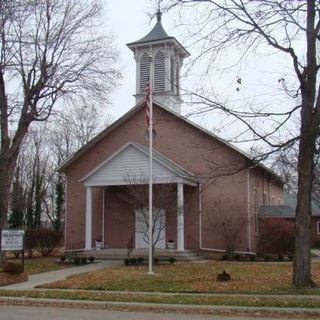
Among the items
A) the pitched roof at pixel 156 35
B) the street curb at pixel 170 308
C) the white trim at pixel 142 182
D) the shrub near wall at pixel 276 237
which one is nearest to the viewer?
the street curb at pixel 170 308

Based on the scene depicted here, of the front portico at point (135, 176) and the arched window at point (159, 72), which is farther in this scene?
→ the arched window at point (159, 72)

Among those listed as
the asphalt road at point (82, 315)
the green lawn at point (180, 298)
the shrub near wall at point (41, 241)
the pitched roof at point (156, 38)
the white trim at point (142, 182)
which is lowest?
the asphalt road at point (82, 315)

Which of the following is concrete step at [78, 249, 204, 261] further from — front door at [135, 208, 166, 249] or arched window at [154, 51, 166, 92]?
arched window at [154, 51, 166, 92]

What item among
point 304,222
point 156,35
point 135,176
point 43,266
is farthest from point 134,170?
point 304,222

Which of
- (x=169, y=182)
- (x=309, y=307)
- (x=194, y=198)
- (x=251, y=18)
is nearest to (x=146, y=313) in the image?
(x=309, y=307)

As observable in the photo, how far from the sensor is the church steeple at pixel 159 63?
35.0 m

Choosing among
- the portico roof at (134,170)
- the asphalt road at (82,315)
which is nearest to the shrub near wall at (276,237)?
the portico roof at (134,170)

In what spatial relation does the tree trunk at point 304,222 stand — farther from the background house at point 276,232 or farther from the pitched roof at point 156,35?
the pitched roof at point 156,35

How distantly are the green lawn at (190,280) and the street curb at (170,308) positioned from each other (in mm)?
2652

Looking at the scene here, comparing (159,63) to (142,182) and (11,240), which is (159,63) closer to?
(142,182)

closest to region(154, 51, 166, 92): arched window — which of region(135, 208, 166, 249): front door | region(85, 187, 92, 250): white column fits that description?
region(85, 187, 92, 250): white column

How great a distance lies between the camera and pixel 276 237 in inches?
1293

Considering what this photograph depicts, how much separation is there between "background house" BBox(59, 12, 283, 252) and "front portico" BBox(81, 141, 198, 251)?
51mm

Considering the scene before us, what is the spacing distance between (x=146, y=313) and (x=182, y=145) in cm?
2015
